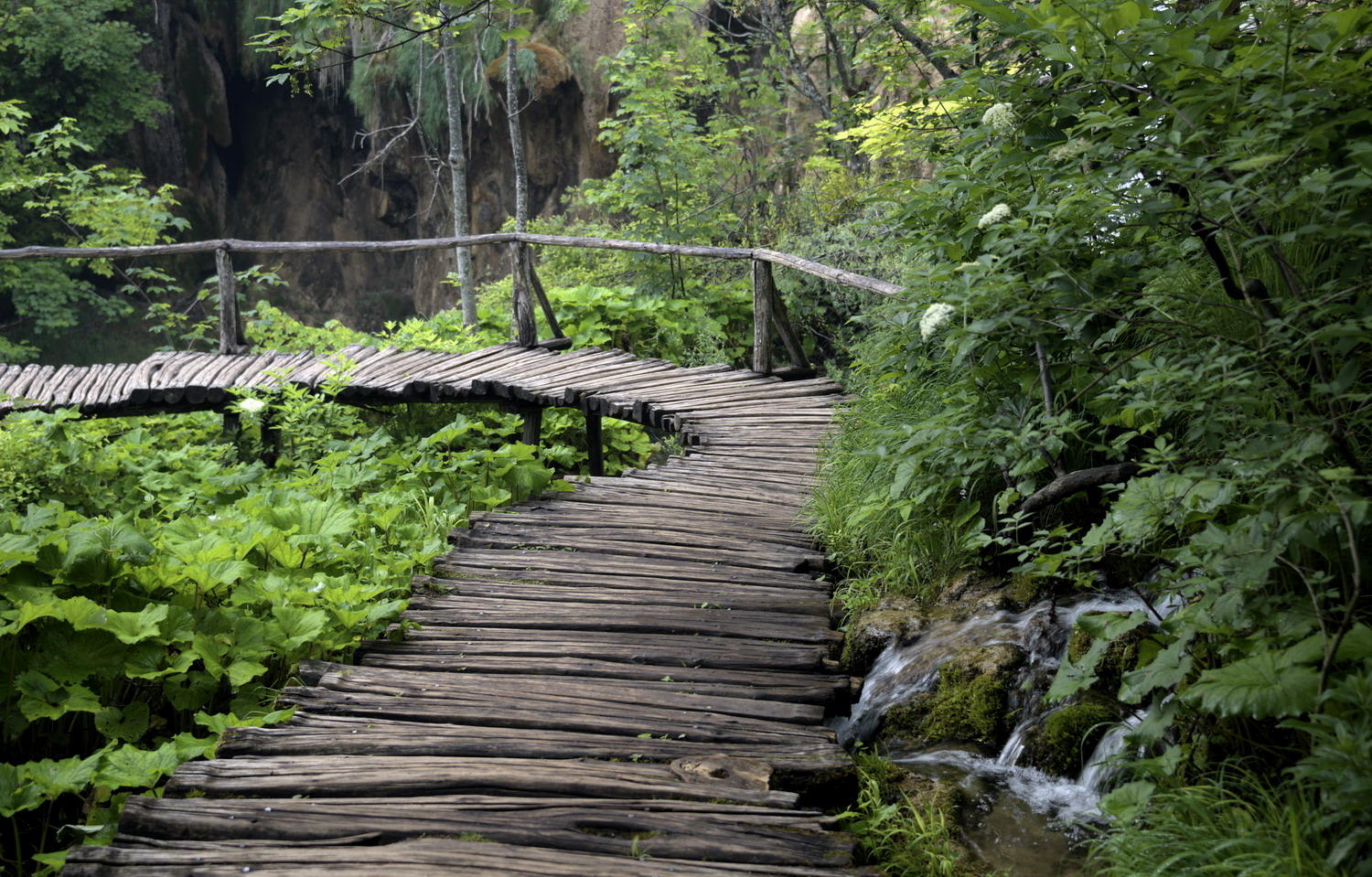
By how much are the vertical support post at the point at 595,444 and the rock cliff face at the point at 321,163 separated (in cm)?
1085

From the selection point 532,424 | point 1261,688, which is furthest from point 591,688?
point 532,424

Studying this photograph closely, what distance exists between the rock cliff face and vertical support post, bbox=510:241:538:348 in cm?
959

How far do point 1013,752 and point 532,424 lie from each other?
5426 millimetres

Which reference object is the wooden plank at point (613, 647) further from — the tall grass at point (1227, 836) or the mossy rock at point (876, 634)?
the tall grass at point (1227, 836)

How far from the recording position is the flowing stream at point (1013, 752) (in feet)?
9.04

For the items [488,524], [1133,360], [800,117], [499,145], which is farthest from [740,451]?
[499,145]

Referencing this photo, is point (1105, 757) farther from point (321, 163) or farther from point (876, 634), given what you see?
point (321, 163)

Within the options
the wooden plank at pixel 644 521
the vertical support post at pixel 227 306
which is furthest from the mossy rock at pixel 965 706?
the vertical support post at pixel 227 306

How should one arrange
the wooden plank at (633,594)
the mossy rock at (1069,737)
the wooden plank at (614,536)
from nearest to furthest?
1. the mossy rock at (1069,737)
2. the wooden plank at (633,594)
3. the wooden plank at (614,536)

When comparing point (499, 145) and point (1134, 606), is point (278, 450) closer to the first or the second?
point (1134, 606)

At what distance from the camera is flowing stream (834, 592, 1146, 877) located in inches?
108

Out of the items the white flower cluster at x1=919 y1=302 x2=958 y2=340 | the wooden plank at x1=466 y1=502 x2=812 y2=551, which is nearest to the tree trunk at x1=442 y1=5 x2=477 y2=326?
the wooden plank at x1=466 y1=502 x2=812 y2=551

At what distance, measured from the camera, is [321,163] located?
22.0m

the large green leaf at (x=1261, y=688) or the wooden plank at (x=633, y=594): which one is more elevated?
the large green leaf at (x=1261, y=688)
